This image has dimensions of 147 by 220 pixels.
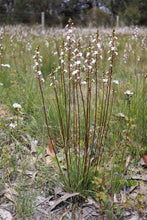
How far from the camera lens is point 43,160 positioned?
2.19 meters

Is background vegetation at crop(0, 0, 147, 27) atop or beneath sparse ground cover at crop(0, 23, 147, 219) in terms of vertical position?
atop

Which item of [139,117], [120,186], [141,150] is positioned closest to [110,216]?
[120,186]

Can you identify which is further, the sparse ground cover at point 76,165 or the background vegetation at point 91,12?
the background vegetation at point 91,12

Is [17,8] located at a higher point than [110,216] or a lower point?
higher

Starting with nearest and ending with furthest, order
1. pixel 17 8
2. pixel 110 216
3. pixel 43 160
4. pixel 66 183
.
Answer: pixel 110 216
pixel 66 183
pixel 43 160
pixel 17 8

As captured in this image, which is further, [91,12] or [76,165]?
[91,12]

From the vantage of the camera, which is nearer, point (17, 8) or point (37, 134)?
point (37, 134)

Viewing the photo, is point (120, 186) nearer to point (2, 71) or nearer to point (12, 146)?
point (12, 146)

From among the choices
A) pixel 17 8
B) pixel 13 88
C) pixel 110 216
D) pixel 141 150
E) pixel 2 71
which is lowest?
pixel 110 216

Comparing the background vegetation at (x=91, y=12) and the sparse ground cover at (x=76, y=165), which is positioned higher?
the background vegetation at (x=91, y=12)

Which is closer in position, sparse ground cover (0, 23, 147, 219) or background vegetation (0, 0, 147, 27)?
sparse ground cover (0, 23, 147, 219)

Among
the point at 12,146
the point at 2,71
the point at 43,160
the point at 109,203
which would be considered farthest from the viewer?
the point at 2,71

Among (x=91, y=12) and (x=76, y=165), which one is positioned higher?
(x=91, y=12)

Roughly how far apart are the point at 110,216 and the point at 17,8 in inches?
531
